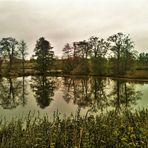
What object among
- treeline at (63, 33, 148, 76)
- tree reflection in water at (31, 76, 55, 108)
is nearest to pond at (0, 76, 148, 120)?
tree reflection in water at (31, 76, 55, 108)

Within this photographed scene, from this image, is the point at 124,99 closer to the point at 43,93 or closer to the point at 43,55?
the point at 43,93

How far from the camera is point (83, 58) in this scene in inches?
3499

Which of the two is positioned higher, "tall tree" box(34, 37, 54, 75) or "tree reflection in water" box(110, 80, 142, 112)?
"tall tree" box(34, 37, 54, 75)

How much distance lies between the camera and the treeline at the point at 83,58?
259 feet

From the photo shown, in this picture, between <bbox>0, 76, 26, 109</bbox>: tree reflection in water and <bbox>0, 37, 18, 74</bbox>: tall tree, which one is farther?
<bbox>0, 37, 18, 74</bbox>: tall tree

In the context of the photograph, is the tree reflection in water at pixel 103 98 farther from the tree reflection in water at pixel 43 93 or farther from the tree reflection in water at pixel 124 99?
the tree reflection in water at pixel 43 93

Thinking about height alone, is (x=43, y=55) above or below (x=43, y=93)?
above

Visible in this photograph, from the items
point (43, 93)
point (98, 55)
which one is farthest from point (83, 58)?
point (43, 93)

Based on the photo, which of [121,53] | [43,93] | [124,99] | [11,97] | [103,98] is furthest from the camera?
[121,53]

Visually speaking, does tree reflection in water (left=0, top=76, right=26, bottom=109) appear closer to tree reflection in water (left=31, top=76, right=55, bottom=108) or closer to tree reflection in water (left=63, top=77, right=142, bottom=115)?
tree reflection in water (left=31, top=76, right=55, bottom=108)

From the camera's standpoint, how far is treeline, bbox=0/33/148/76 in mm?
78938

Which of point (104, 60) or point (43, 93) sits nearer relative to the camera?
point (43, 93)

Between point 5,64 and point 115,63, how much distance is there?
33.8 meters

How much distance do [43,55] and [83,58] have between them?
1112 cm
